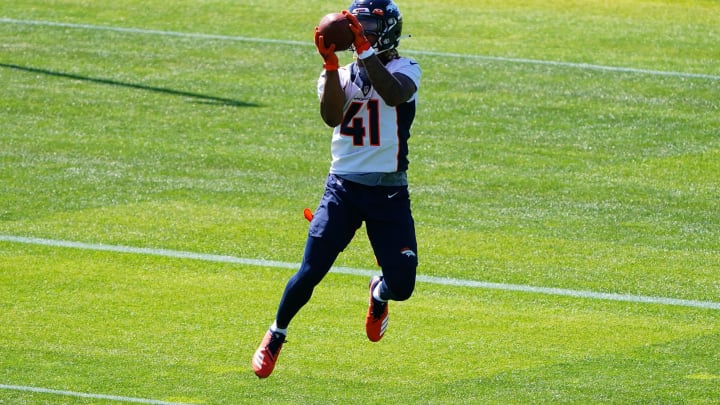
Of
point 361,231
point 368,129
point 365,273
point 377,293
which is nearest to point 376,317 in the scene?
Answer: point 377,293

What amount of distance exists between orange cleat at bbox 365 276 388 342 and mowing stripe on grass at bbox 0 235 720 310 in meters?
2.96

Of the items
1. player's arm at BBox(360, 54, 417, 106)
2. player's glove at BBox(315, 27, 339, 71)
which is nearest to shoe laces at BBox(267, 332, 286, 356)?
player's arm at BBox(360, 54, 417, 106)

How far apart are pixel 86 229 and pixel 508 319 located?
15.9 feet

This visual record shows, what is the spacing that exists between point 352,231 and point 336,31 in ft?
Result: 4.87

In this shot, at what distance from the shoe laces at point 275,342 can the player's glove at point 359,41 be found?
2.08m

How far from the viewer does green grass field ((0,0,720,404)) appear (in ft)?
38.5

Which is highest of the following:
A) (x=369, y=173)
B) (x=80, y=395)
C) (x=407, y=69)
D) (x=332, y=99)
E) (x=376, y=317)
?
(x=407, y=69)

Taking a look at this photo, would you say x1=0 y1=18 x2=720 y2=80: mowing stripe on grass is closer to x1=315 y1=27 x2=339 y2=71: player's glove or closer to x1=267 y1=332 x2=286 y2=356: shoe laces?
x1=267 y1=332 x2=286 y2=356: shoe laces

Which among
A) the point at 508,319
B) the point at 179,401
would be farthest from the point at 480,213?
the point at 179,401

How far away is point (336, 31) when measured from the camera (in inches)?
379

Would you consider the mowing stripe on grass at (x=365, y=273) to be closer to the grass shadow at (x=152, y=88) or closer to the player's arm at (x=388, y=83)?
the player's arm at (x=388, y=83)

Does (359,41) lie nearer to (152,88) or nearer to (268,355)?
(268,355)

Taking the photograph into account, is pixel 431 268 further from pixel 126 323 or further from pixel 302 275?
pixel 302 275

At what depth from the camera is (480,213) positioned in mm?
16547
